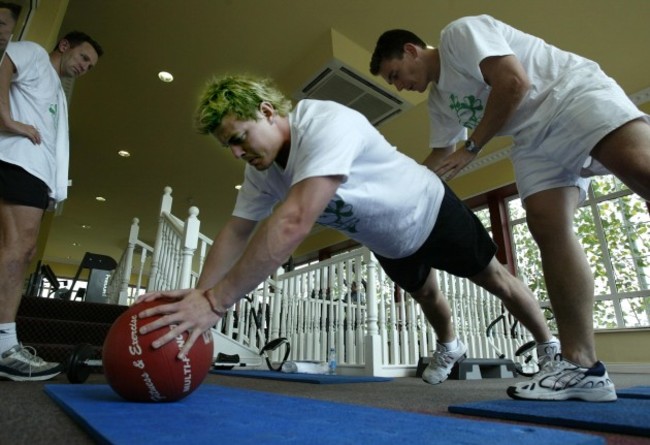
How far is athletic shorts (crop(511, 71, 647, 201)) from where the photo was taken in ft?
3.59

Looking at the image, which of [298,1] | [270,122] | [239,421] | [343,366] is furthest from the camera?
[298,1]

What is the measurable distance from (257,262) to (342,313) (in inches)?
103

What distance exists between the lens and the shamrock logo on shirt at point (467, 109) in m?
1.51

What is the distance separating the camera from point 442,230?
4.62ft

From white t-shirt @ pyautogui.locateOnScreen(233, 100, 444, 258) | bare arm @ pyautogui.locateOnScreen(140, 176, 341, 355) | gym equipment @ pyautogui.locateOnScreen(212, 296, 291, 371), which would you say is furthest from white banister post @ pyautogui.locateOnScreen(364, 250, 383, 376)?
bare arm @ pyautogui.locateOnScreen(140, 176, 341, 355)

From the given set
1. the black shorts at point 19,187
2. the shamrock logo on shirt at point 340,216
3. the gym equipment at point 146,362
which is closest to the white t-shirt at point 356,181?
the shamrock logo on shirt at point 340,216

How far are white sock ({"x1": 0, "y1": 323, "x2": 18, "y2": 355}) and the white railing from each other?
4.66ft

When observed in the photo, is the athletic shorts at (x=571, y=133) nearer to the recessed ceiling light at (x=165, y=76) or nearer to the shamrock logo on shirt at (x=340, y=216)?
the shamrock logo on shirt at (x=340, y=216)

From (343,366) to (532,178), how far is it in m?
2.46

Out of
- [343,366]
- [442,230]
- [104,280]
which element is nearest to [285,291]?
[343,366]

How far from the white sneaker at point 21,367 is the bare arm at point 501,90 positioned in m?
1.96

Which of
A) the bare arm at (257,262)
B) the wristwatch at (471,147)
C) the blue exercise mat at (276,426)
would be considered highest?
the wristwatch at (471,147)

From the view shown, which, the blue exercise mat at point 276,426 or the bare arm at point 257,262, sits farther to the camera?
the bare arm at point 257,262

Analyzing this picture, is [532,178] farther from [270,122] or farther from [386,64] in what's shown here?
[270,122]
